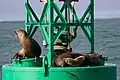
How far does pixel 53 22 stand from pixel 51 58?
826mm

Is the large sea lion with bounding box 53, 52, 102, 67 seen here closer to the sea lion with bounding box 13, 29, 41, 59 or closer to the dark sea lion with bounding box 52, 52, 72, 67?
the dark sea lion with bounding box 52, 52, 72, 67

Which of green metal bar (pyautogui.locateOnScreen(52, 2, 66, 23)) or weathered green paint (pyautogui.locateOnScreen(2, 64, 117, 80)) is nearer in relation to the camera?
weathered green paint (pyautogui.locateOnScreen(2, 64, 117, 80))

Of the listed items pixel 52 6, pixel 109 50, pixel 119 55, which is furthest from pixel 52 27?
pixel 109 50

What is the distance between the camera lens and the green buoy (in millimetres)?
16469

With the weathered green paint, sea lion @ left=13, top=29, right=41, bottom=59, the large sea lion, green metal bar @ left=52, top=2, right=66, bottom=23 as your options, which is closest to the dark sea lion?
the large sea lion

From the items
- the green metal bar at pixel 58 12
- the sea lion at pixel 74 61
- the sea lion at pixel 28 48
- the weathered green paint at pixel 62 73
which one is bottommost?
the weathered green paint at pixel 62 73

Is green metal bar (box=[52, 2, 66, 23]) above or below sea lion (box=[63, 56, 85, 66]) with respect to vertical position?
above

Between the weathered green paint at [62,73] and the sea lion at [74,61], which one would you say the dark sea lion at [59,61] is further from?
the weathered green paint at [62,73]

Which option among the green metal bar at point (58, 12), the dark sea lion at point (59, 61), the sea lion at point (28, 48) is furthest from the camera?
the sea lion at point (28, 48)

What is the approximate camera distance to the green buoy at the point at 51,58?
16.5 metres

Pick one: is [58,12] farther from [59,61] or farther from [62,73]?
[62,73]

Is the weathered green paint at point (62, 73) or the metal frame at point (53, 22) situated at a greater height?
the metal frame at point (53, 22)

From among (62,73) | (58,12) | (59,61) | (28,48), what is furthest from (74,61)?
(28,48)

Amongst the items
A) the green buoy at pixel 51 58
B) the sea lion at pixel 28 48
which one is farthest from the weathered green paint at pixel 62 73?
the sea lion at pixel 28 48
